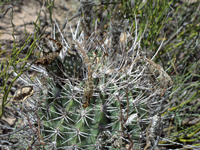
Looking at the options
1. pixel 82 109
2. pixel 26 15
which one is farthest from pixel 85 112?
pixel 26 15

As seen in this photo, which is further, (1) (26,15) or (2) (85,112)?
(1) (26,15)

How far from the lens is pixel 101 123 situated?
1000 millimetres

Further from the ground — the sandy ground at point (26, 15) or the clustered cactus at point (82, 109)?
the sandy ground at point (26, 15)

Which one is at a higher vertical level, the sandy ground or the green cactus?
the sandy ground

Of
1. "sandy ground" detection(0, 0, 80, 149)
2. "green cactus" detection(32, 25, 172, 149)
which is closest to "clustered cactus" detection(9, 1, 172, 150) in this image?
"green cactus" detection(32, 25, 172, 149)

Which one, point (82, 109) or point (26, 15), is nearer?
point (82, 109)

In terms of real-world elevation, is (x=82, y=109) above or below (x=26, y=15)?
below

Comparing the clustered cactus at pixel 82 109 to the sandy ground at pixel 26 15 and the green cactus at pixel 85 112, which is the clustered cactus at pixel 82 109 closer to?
the green cactus at pixel 85 112

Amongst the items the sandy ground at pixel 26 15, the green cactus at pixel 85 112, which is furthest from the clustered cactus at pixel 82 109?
the sandy ground at pixel 26 15

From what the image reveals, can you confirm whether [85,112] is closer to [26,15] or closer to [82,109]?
[82,109]

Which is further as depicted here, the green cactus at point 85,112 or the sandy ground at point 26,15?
the sandy ground at point 26,15

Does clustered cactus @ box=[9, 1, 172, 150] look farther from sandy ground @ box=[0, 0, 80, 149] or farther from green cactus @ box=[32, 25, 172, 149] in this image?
sandy ground @ box=[0, 0, 80, 149]

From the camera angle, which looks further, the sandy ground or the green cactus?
the sandy ground

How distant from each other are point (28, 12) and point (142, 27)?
1568 mm
